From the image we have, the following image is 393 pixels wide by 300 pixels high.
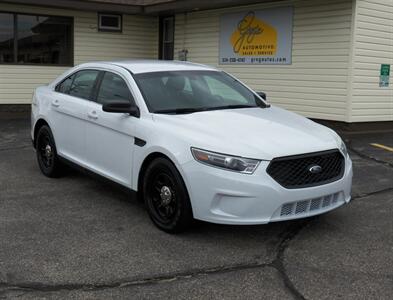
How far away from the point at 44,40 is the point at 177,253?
1106 centimetres

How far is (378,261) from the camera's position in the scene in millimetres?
4344

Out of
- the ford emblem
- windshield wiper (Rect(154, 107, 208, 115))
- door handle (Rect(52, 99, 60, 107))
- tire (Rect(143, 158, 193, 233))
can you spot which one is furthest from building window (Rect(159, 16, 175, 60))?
the ford emblem

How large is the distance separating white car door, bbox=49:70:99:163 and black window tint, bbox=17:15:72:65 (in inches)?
294

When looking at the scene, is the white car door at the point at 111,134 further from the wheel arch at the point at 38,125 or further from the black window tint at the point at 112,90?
the wheel arch at the point at 38,125

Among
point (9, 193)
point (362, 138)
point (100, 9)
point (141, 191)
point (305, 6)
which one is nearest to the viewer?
point (141, 191)

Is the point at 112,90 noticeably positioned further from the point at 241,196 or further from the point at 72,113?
the point at 241,196

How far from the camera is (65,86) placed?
6988 millimetres

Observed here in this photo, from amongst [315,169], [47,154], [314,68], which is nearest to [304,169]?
[315,169]

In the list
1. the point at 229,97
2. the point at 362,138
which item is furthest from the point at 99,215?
the point at 362,138

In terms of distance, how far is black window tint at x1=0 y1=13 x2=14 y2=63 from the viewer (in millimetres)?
13453

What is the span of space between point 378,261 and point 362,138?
6773 mm

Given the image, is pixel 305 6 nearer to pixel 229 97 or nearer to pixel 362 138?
pixel 362 138

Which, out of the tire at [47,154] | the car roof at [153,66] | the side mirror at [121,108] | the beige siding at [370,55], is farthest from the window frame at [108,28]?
the side mirror at [121,108]

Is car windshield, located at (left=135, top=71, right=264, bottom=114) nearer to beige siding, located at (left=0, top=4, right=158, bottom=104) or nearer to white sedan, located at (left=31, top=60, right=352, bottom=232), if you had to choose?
white sedan, located at (left=31, top=60, right=352, bottom=232)
